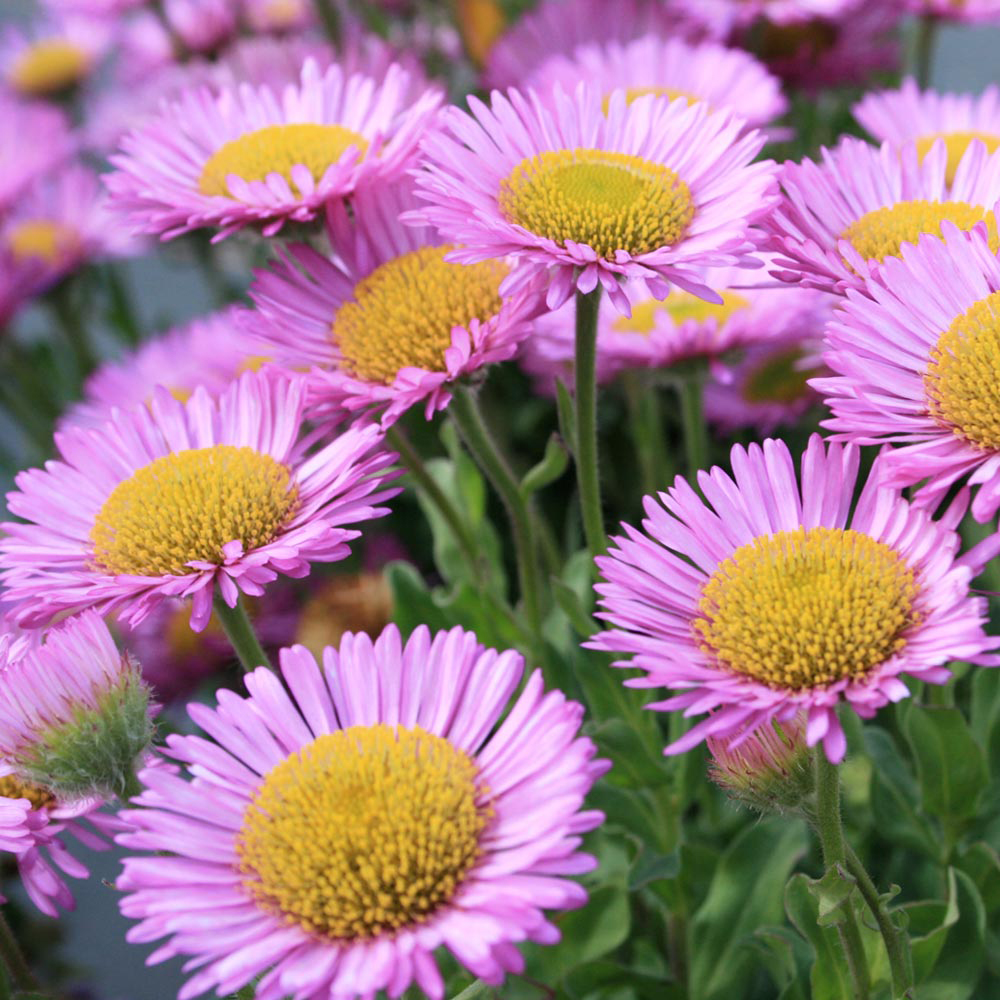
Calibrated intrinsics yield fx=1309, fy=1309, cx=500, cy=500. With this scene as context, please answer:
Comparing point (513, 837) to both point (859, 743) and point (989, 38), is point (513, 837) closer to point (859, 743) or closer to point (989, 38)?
point (859, 743)

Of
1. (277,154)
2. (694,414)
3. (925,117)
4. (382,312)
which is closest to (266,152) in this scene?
(277,154)

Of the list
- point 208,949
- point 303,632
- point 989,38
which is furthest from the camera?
point 989,38

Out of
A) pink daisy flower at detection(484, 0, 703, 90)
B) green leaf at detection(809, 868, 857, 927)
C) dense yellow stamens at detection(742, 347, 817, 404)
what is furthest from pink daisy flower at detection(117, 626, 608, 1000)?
pink daisy flower at detection(484, 0, 703, 90)

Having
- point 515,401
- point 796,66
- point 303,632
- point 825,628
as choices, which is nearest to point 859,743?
point 825,628

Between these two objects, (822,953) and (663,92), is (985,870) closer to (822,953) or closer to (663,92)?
(822,953)

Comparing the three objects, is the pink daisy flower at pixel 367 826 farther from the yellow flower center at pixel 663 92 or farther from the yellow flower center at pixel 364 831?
the yellow flower center at pixel 663 92

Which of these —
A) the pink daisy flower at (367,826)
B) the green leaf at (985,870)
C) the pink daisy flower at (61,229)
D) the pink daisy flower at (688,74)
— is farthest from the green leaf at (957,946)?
the pink daisy flower at (61,229)
